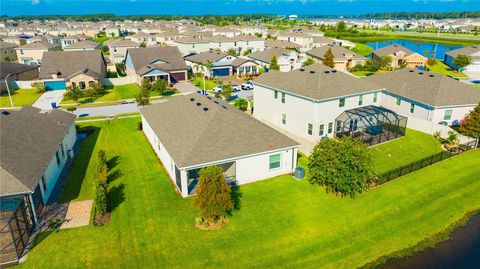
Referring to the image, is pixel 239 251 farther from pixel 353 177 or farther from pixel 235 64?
pixel 235 64

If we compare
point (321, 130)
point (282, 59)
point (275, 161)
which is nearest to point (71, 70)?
point (282, 59)

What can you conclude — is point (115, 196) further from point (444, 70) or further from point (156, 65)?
point (444, 70)

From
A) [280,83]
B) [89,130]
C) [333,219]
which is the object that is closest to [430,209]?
[333,219]

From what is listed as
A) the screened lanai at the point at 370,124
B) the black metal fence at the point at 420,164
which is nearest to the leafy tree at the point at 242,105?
the screened lanai at the point at 370,124

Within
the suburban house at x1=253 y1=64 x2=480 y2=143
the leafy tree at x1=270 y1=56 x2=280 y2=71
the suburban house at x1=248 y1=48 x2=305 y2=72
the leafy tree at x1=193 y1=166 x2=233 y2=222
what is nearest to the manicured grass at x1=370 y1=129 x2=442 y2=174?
the suburban house at x1=253 y1=64 x2=480 y2=143

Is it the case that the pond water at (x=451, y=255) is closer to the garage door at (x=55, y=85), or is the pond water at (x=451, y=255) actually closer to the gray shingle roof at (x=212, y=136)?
the gray shingle roof at (x=212, y=136)
